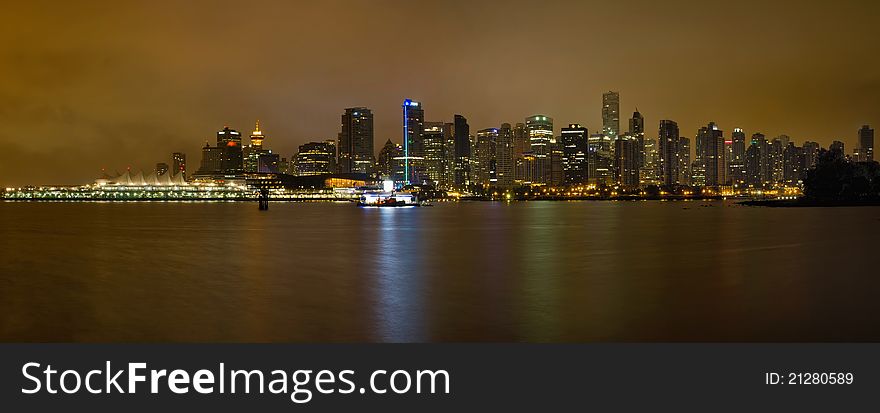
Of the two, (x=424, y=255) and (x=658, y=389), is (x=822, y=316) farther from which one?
(x=424, y=255)

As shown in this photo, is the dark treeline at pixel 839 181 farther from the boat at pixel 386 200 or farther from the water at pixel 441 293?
the water at pixel 441 293

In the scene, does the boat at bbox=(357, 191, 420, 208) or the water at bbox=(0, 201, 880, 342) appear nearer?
the water at bbox=(0, 201, 880, 342)

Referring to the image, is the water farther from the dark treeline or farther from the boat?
the boat

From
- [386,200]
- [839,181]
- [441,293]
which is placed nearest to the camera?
[441,293]

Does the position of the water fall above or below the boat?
below

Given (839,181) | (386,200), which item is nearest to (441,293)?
(839,181)

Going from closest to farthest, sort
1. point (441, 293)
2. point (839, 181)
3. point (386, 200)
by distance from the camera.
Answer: point (441, 293)
point (839, 181)
point (386, 200)

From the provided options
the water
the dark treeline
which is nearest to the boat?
the dark treeline

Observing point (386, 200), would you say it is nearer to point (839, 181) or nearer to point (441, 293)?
point (839, 181)

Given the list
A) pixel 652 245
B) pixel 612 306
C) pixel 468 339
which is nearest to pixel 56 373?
pixel 468 339

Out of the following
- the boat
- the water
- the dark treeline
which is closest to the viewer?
the water

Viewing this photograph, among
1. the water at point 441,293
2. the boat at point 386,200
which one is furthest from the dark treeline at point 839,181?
the water at point 441,293

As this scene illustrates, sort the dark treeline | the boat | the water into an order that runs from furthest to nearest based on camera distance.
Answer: the boat < the dark treeline < the water

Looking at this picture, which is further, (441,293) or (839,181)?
(839,181)
